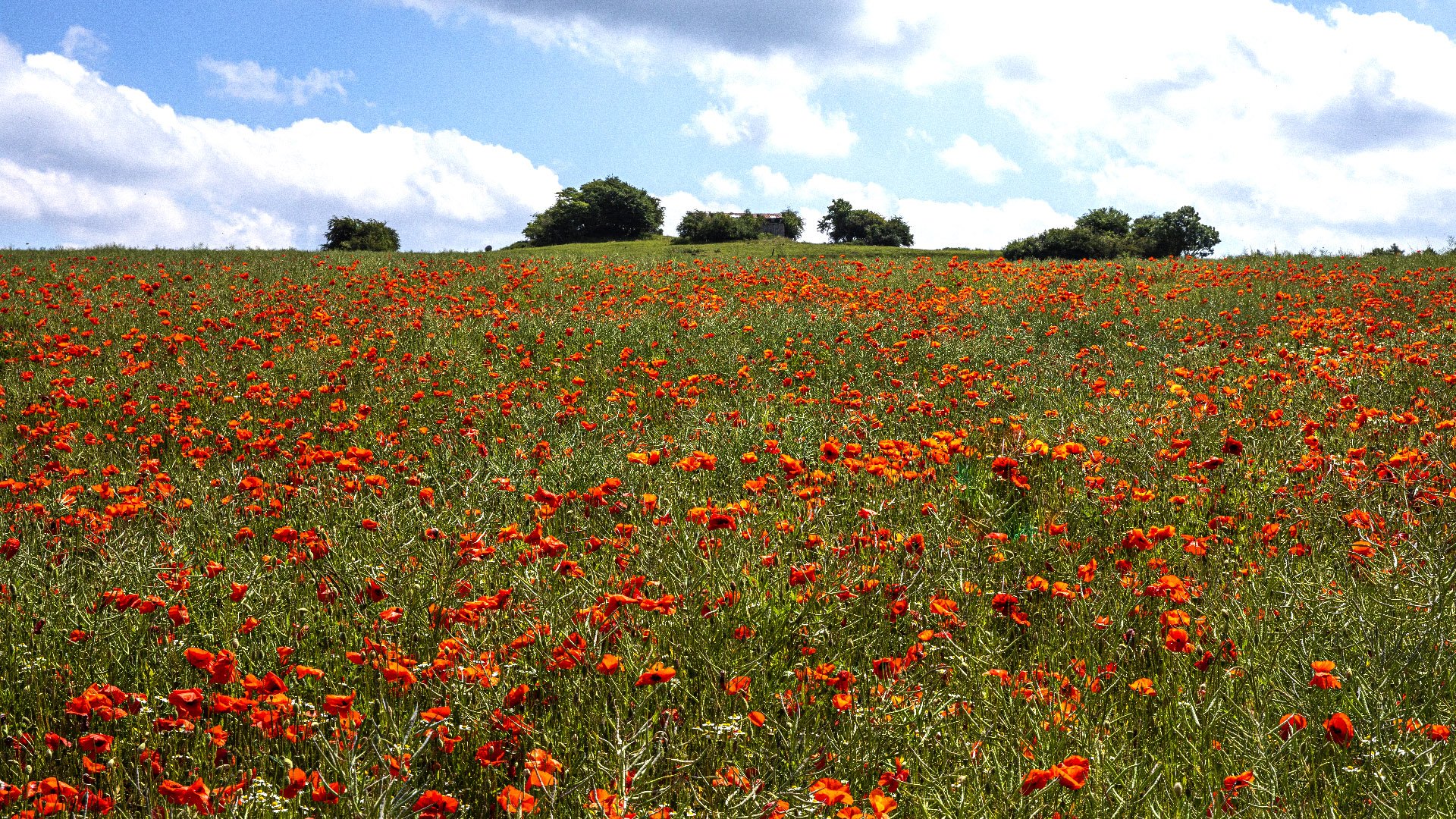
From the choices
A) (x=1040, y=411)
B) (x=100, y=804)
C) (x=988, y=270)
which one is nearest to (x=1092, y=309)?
(x=988, y=270)

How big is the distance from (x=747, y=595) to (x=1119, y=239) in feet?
166

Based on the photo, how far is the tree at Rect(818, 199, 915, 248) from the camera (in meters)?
97.3

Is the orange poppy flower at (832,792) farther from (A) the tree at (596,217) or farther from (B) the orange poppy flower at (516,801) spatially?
(A) the tree at (596,217)

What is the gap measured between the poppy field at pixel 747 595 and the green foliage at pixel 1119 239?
55.9 feet

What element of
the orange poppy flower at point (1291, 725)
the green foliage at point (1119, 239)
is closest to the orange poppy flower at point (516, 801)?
the orange poppy flower at point (1291, 725)

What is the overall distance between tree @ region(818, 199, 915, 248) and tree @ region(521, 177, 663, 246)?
34259 mm

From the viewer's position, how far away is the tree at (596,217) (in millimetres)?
70438

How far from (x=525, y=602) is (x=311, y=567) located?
1.31 m

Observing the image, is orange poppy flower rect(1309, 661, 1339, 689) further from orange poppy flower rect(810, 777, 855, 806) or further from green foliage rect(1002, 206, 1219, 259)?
green foliage rect(1002, 206, 1219, 259)

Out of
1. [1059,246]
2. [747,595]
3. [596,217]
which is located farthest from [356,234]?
[747,595]

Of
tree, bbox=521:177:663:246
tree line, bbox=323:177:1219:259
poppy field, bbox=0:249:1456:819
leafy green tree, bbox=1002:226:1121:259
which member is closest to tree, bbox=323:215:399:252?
tree line, bbox=323:177:1219:259

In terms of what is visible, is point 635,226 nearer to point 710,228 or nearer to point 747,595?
point 710,228

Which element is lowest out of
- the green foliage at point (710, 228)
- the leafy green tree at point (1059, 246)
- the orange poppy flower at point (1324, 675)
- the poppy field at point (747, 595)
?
the poppy field at point (747, 595)

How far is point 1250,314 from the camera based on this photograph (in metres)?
11.1
